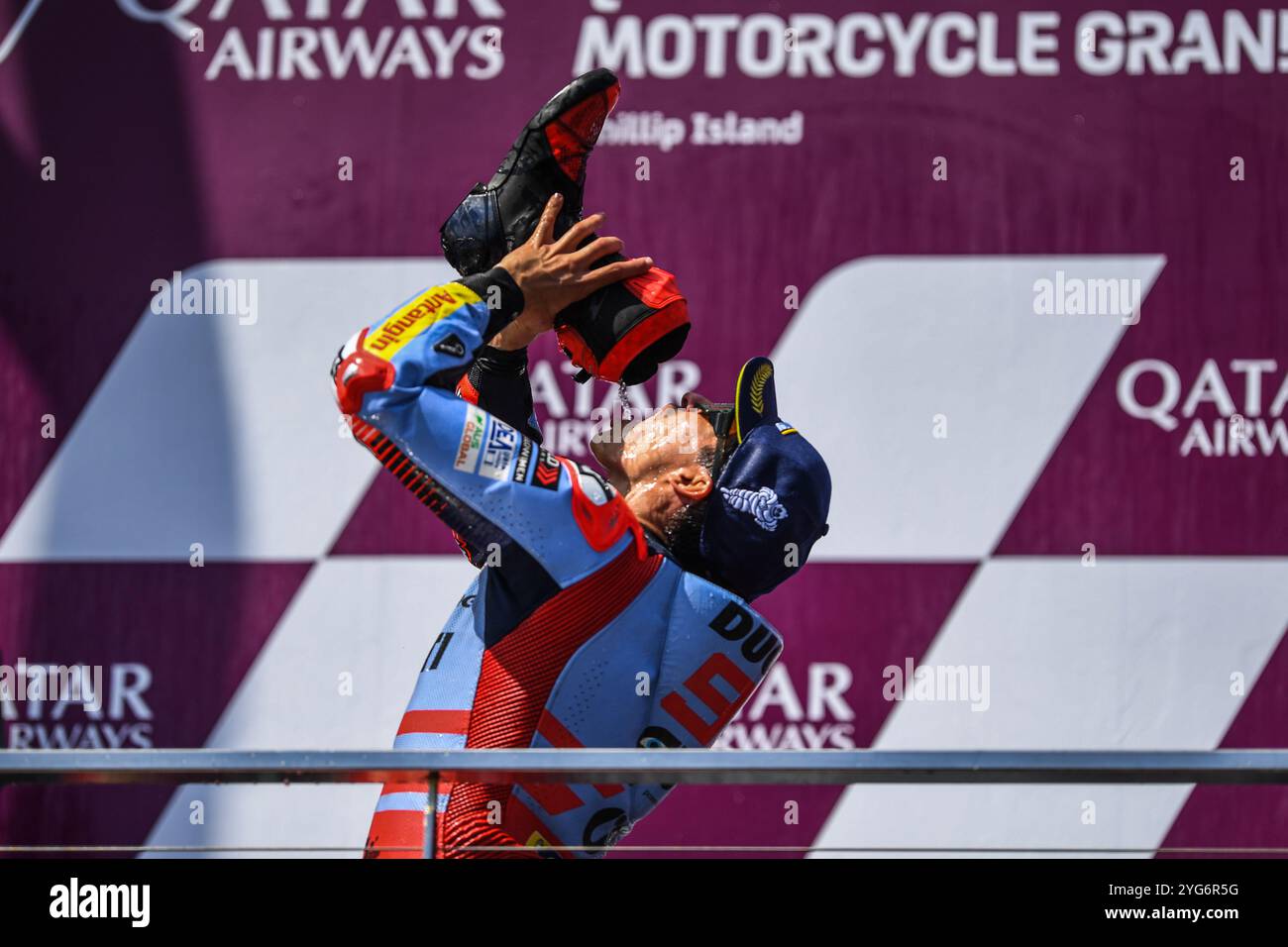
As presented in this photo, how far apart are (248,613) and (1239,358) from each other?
7.57 ft

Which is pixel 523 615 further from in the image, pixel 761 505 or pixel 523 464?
pixel 761 505

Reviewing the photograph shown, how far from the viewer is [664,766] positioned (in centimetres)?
160

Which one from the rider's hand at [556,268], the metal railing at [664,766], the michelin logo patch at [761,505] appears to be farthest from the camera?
the michelin logo patch at [761,505]

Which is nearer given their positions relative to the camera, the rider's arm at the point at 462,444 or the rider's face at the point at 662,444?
the rider's arm at the point at 462,444

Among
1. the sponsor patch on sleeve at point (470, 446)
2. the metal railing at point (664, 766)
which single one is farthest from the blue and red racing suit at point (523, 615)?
the metal railing at point (664, 766)

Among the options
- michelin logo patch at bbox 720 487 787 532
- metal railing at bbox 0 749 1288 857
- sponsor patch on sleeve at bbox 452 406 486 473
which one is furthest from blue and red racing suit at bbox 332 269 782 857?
metal railing at bbox 0 749 1288 857

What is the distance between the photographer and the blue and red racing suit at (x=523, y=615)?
195 centimetres

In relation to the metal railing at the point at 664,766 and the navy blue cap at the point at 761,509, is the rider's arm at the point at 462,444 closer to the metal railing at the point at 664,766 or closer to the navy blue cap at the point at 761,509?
the navy blue cap at the point at 761,509

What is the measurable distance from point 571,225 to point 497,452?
0.38 meters

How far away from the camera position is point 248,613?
12.7ft

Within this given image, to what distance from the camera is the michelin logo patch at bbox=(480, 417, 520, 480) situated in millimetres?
1958

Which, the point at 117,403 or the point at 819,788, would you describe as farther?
the point at 117,403
